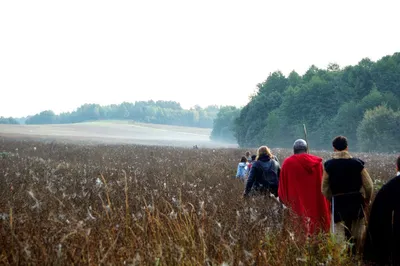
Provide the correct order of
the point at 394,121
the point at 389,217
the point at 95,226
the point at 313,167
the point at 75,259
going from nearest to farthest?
1. the point at 75,259
2. the point at 95,226
3. the point at 389,217
4. the point at 313,167
5. the point at 394,121

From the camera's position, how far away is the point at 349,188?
648 cm

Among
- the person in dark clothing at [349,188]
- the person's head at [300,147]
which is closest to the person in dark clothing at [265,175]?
the person's head at [300,147]

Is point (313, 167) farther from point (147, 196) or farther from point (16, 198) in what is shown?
point (16, 198)

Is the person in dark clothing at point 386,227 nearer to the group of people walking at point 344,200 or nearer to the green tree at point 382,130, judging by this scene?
the group of people walking at point 344,200

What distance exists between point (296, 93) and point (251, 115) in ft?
30.4

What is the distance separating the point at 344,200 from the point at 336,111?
66.6 m

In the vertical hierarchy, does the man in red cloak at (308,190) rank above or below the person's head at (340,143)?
below

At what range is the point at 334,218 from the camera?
22.0 feet

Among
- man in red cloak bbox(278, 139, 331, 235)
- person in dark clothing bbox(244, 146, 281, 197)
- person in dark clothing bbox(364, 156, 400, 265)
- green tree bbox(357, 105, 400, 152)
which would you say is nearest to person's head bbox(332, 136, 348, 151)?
man in red cloak bbox(278, 139, 331, 235)

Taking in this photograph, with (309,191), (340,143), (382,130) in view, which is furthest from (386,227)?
(382,130)

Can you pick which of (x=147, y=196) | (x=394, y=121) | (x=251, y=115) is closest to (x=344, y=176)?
(x=147, y=196)

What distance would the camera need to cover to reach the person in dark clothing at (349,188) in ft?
21.2

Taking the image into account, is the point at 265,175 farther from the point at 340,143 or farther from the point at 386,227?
the point at 386,227

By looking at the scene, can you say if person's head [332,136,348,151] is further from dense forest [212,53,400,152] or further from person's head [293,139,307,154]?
dense forest [212,53,400,152]
